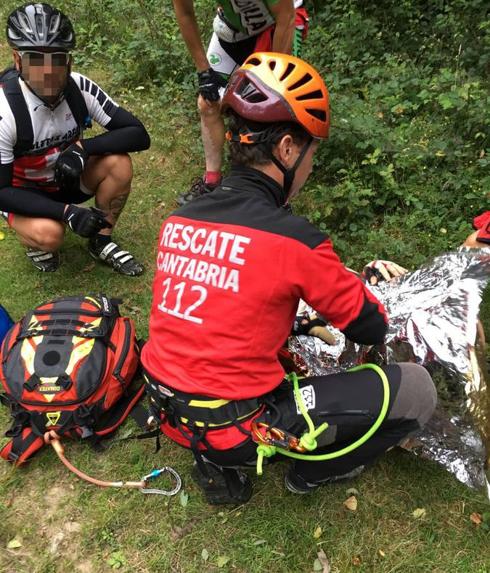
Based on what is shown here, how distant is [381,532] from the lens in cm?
262

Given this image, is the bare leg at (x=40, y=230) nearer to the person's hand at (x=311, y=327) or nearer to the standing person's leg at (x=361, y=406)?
the person's hand at (x=311, y=327)

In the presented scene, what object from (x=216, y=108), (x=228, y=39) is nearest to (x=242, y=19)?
(x=228, y=39)

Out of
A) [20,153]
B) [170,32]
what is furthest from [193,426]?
[170,32]

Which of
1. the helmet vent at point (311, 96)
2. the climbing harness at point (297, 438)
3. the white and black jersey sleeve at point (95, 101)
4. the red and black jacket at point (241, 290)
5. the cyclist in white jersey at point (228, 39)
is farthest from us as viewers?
the white and black jersey sleeve at point (95, 101)

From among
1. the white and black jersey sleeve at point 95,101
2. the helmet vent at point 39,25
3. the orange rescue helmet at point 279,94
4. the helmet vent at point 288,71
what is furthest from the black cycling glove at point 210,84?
the helmet vent at point 288,71

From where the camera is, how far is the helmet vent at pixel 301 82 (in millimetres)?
2251

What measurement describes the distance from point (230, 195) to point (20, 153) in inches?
83.8

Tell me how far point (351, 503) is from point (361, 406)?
80 cm

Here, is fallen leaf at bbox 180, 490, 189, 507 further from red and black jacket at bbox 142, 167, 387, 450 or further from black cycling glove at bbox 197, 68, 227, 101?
black cycling glove at bbox 197, 68, 227, 101

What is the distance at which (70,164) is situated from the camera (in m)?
3.58

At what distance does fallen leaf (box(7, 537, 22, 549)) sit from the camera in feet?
8.75

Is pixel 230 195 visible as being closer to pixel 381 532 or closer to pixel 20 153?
pixel 381 532

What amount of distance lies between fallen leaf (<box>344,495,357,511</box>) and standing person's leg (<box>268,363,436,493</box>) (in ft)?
1.58

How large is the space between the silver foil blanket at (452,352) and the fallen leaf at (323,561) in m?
0.70
